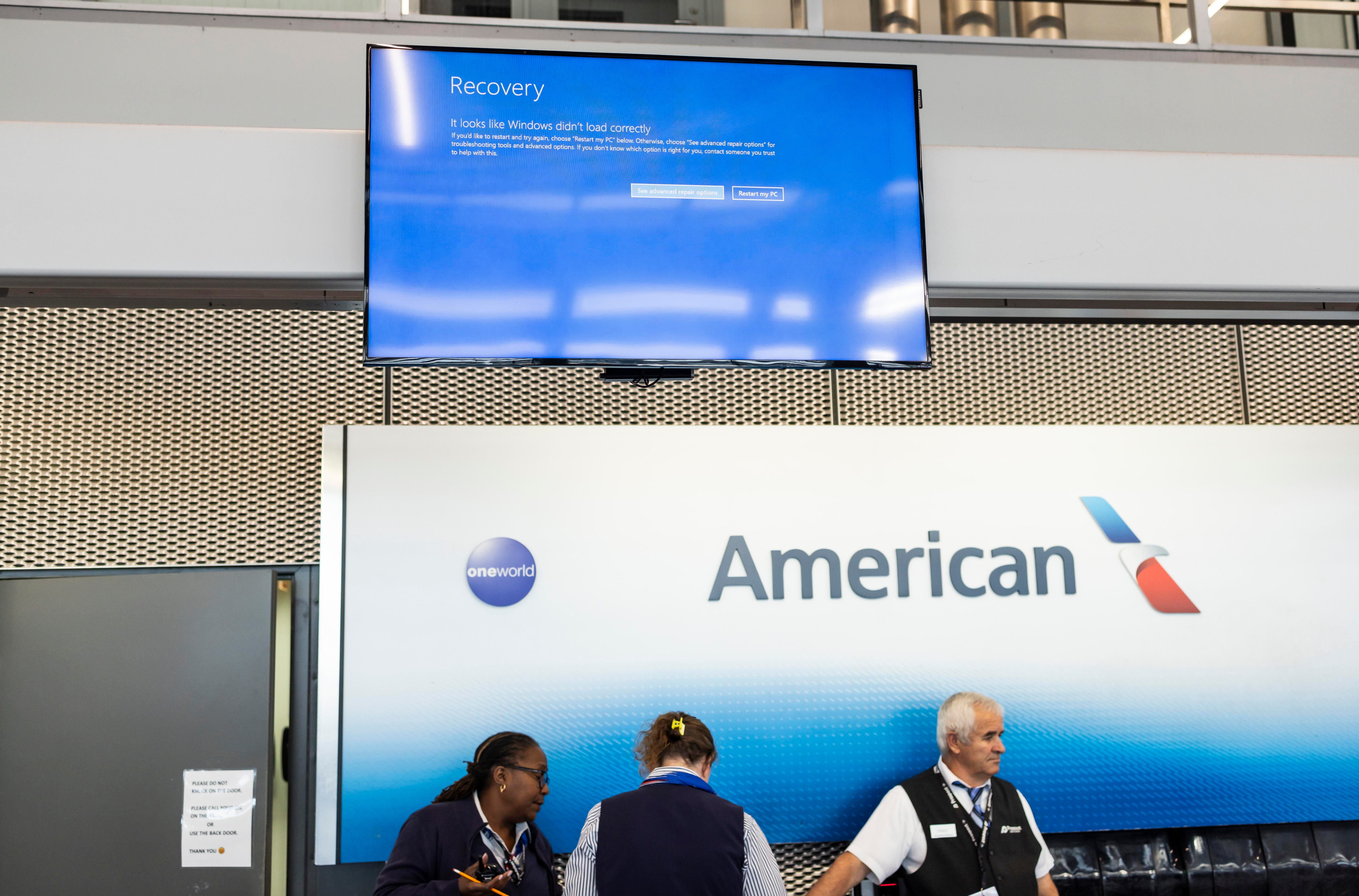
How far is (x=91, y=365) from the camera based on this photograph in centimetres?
374

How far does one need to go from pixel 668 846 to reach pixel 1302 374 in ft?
11.0

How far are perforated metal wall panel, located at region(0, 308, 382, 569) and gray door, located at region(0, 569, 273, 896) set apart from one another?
0.48 feet

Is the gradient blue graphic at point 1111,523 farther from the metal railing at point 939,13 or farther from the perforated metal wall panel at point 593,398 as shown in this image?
the metal railing at point 939,13

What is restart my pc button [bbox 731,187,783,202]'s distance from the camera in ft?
8.93

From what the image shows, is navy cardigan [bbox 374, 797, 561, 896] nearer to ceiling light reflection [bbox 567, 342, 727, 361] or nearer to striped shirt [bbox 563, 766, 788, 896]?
striped shirt [bbox 563, 766, 788, 896]

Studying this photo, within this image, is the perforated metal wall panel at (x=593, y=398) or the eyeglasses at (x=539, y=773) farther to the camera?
the perforated metal wall panel at (x=593, y=398)

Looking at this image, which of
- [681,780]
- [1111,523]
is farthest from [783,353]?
[1111,523]

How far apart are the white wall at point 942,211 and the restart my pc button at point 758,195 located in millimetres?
495

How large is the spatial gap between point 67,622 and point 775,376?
2609 millimetres

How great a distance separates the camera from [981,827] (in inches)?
124

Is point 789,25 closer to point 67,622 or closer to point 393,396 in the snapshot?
point 393,396

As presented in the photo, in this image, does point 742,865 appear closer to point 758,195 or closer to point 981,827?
point 981,827

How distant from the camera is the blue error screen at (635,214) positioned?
259 cm

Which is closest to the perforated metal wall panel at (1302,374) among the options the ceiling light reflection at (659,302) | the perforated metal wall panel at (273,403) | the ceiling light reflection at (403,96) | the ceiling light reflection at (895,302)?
the perforated metal wall panel at (273,403)
